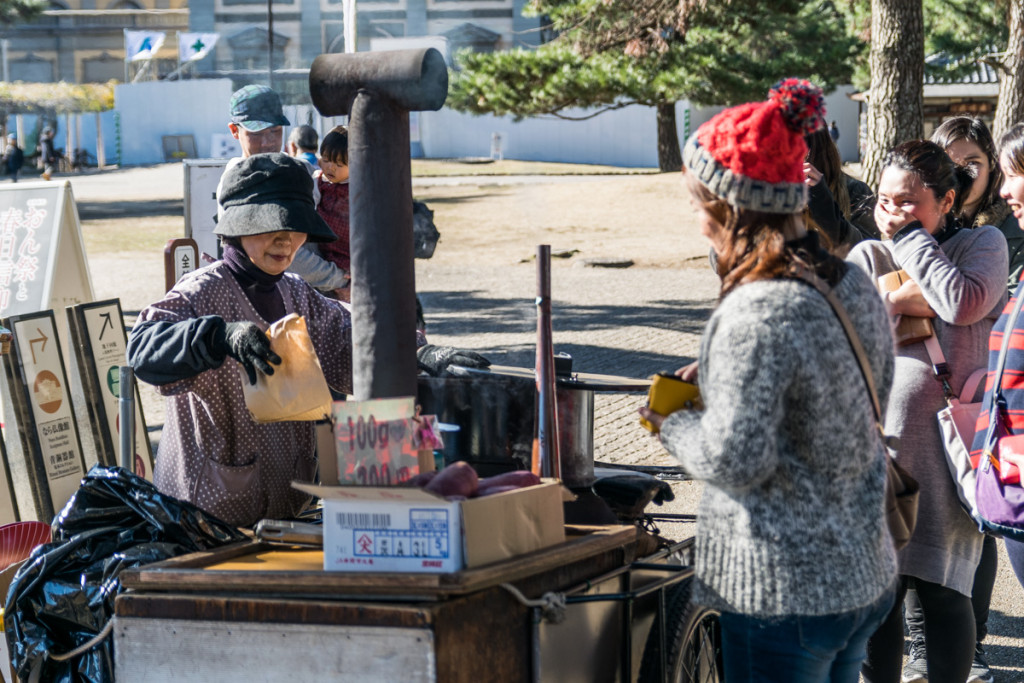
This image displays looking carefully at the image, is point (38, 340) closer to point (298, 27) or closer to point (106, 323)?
point (106, 323)

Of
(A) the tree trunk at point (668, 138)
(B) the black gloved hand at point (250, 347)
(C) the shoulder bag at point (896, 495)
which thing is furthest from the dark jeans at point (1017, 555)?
(A) the tree trunk at point (668, 138)

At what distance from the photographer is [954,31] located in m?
18.2

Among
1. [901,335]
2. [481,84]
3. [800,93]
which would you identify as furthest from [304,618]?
[481,84]

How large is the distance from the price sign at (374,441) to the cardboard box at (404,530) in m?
0.15

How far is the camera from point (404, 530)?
2191mm

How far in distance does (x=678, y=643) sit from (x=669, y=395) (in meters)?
0.85

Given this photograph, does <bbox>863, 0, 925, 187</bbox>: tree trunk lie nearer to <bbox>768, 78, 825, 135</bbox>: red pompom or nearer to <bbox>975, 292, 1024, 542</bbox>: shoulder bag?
<bbox>975, 292, 1024, 542</bbox>: shoulder bag

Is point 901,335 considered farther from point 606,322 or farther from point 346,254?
point 606,322

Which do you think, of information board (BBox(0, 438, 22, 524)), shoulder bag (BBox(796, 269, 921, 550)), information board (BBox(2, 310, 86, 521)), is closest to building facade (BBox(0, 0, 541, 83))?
information board (BBox(2, 310, 86, 521))

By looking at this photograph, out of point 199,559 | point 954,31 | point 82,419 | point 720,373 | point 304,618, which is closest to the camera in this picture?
point 720,373

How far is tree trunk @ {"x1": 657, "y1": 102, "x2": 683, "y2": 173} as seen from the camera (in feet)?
92.1

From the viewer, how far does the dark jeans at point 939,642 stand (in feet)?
10.6

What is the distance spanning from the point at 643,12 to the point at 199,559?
669 inches

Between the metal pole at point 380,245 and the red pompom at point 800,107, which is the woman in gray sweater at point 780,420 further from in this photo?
the metal pole at point 380,245
